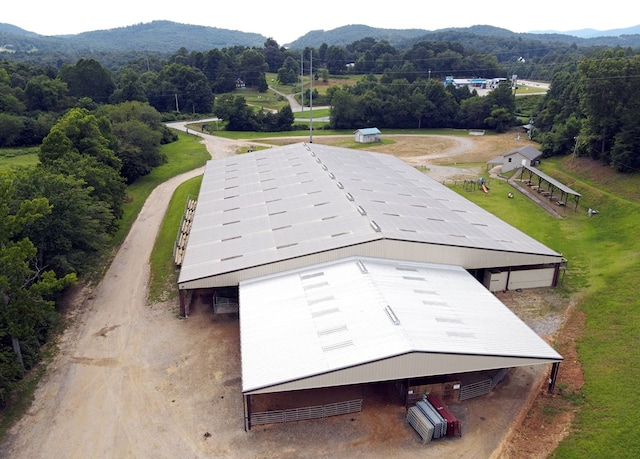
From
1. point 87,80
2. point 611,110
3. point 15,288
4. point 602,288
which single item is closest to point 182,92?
point 87,80

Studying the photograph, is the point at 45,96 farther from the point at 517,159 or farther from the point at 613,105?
the point at 613,105

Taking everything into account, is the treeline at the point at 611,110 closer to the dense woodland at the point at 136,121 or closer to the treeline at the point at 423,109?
the dense woodland at the point at 136,121

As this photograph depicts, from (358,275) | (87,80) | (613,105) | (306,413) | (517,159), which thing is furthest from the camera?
(87,80)

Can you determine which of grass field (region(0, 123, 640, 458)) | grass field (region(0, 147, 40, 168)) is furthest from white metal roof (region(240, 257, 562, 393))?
grass field (region(0, 147, 40, 168))

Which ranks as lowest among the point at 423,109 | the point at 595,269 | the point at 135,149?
the point at 595,269

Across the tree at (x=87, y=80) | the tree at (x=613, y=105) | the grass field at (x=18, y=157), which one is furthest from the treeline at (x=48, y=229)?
the tree at (x=87, y=80)
